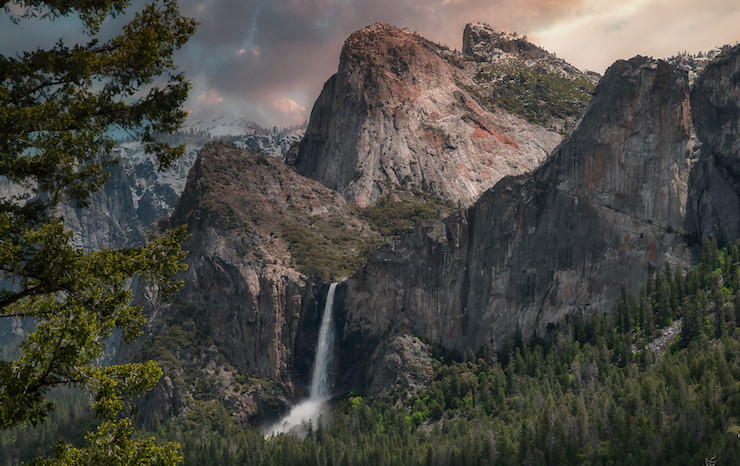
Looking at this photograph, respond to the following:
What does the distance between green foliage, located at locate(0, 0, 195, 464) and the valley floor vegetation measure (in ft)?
363

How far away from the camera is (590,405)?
157 m

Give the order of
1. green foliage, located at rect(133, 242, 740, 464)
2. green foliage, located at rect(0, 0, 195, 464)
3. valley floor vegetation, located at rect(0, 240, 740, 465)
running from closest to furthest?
green foliage, located at rect(0, 0, 195, 464)
green foliage, located at rect(133, 242, 740, 464)
valley floor vegetation, located at rect(0, 240, 740, 465)

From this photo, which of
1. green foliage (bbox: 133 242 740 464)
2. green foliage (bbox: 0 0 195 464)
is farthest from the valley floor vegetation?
green foliage (bbox: 0 0 195 464)

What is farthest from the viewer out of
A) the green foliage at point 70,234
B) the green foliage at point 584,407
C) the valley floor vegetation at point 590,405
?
the valley floor vegetation at point 590,405

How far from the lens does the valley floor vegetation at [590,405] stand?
13900 centimetres

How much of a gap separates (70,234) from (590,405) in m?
140

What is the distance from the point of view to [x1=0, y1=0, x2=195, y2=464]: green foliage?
92.2 feet

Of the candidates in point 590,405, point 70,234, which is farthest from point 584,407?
point 70,234

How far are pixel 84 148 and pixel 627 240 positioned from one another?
585ft

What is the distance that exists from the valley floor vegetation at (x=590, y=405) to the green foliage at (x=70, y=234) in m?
111

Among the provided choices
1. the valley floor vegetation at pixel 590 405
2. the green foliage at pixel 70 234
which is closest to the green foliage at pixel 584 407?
the valley floor vegetation at pixel 590 405

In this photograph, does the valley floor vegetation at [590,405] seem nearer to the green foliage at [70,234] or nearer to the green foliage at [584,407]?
the green foliage at [584,407]

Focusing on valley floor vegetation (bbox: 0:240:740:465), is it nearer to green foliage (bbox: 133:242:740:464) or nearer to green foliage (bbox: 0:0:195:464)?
green foliage (bbox: 133:242:740:464)

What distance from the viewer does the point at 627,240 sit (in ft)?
645
